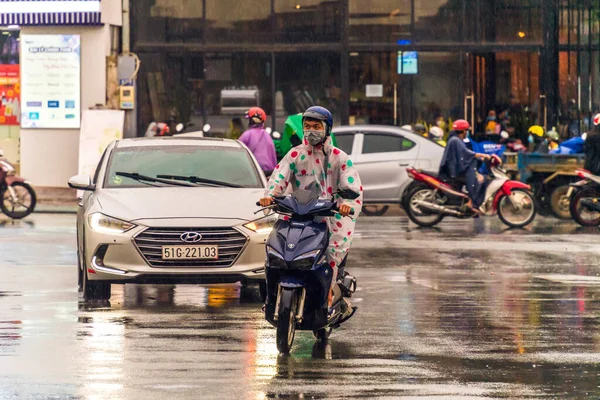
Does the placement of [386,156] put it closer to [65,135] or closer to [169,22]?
[169,22]

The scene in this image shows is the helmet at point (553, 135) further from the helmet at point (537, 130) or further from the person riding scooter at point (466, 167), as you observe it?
the person riding scooter at point (466, 167)

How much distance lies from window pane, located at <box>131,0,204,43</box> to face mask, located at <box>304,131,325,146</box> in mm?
20981

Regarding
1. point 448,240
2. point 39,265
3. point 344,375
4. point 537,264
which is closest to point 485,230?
point 448,240

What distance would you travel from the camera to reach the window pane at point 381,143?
25.2 metres

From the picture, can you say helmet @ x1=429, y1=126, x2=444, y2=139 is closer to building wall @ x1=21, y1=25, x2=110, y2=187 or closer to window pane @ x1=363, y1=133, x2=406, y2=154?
window pane @ x1=363, y1=133, x2=406, y2=154

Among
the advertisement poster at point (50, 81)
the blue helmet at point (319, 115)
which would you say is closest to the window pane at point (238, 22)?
the advertisement poster at point (50, 81)

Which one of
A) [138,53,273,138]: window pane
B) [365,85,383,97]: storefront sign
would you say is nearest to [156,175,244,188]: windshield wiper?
[138,53,273,138]: window pane

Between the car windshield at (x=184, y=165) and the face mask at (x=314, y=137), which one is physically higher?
the face mask at (x=314, y=137)

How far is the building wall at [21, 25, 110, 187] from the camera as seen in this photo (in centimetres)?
2988

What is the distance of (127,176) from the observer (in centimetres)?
1373

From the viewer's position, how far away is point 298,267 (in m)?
9.81

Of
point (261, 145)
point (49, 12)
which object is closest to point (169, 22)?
point (49, 12)

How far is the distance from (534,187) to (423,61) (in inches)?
281

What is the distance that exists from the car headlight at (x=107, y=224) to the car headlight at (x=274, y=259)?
9.33ft
